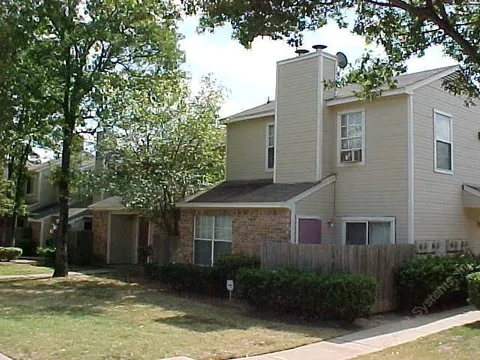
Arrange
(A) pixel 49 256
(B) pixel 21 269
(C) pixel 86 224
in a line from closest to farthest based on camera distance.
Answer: (B) pixel 21 269
(A) pixel 49 256
(C) pixel 86 224

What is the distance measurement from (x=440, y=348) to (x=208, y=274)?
7684 millimetres

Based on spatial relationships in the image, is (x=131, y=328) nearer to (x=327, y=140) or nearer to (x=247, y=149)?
(x=327, y=140)

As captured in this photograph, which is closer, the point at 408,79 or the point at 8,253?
the point at 408,79

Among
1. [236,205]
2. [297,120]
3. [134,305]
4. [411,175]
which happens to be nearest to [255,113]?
[297,120]

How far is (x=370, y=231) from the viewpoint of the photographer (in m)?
16.3

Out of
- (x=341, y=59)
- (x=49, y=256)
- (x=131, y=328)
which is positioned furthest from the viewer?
(x=49, y=256)

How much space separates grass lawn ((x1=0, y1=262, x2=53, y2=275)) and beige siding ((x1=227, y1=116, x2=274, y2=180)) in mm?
8620

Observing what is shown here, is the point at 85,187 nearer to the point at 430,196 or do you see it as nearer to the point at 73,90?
the point at 73,90

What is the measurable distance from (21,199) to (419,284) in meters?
24.6

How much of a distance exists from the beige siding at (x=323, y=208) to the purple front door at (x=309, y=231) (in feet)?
0.66

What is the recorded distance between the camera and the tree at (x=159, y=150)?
61.2 ft

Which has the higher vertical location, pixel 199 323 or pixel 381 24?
pixel 381 24

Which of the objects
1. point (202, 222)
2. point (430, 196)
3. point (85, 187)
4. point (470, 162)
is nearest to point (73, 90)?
point (85, 187)

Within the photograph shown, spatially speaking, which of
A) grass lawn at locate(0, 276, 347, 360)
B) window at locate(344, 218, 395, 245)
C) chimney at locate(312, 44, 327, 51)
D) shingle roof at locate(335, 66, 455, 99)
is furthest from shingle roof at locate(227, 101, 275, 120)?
grass lawn at locate(0, 276, 347, 360)
